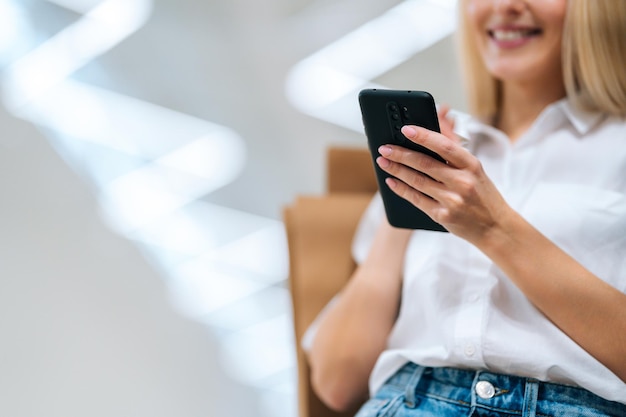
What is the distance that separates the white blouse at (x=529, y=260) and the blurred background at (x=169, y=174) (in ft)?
3.20

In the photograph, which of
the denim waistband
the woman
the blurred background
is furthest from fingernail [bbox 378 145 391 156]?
the blurred background

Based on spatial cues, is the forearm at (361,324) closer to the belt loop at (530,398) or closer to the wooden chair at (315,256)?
the wooden chair at (315,256)

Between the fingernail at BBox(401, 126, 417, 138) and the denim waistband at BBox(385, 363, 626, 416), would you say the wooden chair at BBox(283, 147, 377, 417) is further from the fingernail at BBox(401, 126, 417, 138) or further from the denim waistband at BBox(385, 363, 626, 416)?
the fingernail at BBox(401, 126, 417, 138)

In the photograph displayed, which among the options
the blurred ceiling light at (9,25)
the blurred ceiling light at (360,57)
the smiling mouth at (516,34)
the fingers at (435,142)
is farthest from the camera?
the blurred ceiling light at (360,57)

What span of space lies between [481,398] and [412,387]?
11 centimetres

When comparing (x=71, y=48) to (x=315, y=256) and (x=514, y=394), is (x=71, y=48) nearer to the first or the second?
(x=315, y=256)

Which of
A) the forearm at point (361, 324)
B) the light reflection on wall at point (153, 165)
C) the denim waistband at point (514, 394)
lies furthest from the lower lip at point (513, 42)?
the light reflection on wall at point (153, 165)

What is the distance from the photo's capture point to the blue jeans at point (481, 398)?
2.88ft

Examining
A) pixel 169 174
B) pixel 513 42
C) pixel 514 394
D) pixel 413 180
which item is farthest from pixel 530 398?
pixel 169 174

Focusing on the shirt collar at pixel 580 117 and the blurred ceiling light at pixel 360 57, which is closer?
the shirt collar at pixel 580 117

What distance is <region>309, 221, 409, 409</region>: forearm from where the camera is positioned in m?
1.13

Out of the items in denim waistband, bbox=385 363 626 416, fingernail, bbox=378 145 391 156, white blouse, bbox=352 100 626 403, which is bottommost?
denim waistband, bbox=385 363 626 416

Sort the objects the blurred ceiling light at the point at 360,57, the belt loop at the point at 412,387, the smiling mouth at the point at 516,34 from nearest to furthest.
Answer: the belt loop at the point at 412,387, the smiling mouth at the point at 516,34, the blurred ceiling light at the point at 360,57

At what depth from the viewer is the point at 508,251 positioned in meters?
0.89
